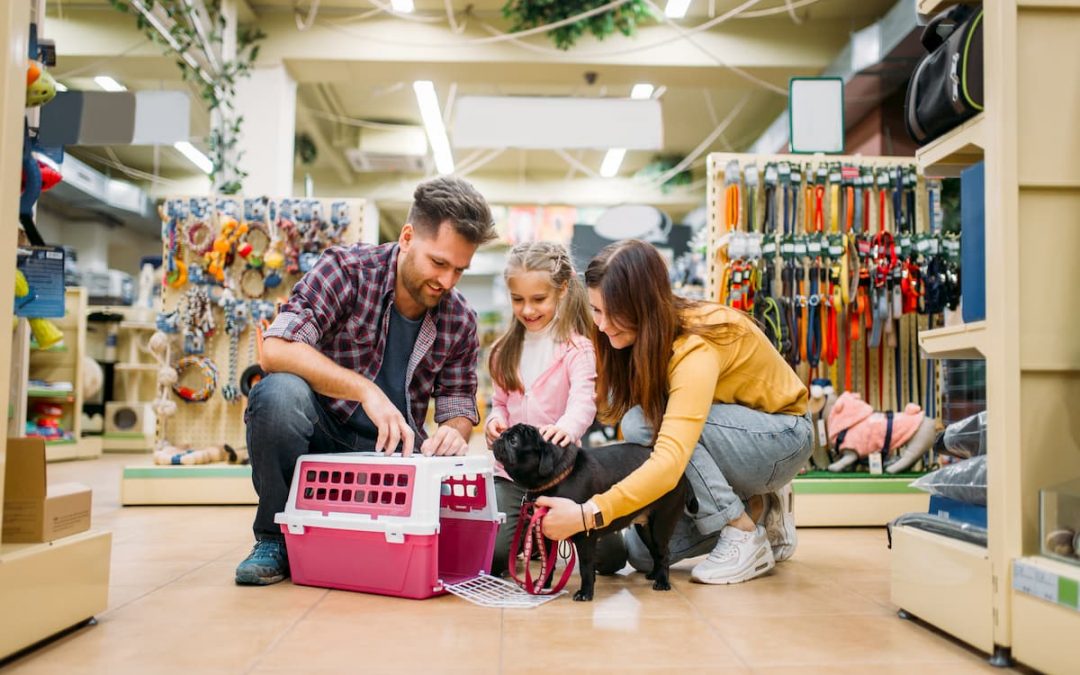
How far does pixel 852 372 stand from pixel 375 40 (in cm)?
439

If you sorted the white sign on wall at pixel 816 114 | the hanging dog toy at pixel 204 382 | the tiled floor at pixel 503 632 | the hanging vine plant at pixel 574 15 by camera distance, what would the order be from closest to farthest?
the tiled floor at pixel 503 632
the white sign on wall at pixel 816 114
the hanging dog toy at pixel 204 382
the hanging vine plant at pixel 574 15

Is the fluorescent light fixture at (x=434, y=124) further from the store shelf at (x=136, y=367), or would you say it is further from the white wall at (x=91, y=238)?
the white wall at (x=91, y=238)

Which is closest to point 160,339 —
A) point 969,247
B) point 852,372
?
point 852,372

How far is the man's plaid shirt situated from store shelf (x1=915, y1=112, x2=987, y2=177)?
1.29 metres

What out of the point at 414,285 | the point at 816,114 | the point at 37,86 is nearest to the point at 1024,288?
the point at 414,285

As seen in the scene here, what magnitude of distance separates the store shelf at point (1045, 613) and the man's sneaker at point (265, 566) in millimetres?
1633

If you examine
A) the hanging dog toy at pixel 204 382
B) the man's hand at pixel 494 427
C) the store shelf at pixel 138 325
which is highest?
the store shelf at pixel 138 325

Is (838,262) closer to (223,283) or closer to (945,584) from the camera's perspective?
(945,584)

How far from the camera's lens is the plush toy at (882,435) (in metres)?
3.49

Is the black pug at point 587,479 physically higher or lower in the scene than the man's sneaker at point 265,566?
higher

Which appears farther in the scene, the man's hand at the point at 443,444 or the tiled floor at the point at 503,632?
the man's hand at the point at 443,444

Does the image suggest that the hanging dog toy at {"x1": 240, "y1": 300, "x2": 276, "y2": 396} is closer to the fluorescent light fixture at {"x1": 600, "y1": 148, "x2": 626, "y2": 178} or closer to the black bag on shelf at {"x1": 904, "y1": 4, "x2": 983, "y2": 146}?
the black bag on shelf at {"x1": 904, "y1": 4, "x2": 983, "y2": 146}

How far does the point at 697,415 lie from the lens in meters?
1.92

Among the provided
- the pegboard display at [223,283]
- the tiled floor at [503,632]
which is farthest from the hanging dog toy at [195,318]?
the tiled floor at [503,632]
